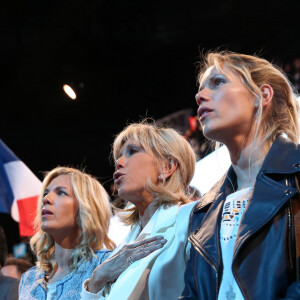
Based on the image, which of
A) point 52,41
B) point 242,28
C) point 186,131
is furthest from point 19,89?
point 242,28

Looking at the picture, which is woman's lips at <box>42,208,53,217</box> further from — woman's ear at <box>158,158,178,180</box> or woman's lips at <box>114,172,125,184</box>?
woman's ear at <box>158,158,178,180</box>

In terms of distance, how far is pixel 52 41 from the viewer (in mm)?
7645

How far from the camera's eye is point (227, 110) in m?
2.18

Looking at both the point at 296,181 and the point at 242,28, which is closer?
the point at 296,181

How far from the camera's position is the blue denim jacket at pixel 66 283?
3.22 m

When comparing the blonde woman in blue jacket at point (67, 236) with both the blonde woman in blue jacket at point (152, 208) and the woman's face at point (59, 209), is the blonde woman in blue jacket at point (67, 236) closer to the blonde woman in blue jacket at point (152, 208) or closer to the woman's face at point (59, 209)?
the woman's face at point (59, 209)

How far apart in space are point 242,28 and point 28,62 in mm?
3183

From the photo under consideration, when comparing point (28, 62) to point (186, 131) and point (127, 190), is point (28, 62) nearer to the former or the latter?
point (186, 131)

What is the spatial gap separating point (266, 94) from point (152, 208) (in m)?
0.91

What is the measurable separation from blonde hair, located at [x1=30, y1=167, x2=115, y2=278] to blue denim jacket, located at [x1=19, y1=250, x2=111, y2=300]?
5 cm

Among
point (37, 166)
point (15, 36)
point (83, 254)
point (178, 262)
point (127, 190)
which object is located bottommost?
point (37, 166)

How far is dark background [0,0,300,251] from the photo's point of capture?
7.07 metres

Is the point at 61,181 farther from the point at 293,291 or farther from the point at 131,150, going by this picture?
the point at 293,291

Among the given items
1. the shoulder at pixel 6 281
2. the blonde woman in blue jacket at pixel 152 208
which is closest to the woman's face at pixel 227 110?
the blonde woman in blue jacket at pixel 152 208
